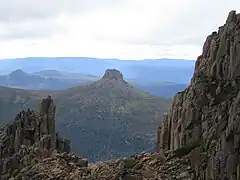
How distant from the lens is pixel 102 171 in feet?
158

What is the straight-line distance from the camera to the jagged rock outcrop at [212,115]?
42.0 metres

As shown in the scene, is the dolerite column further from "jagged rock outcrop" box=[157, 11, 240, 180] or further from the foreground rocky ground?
the foreground rocky ground

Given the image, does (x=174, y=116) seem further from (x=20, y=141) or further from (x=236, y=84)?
(x=20, y=141)

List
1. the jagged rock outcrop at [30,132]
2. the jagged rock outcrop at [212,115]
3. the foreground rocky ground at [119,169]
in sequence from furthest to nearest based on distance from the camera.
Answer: the jagged rock outcrop at [30,132] → the foreground rocky ground at [119,169] → the jagged rock outcrop at [212,115]

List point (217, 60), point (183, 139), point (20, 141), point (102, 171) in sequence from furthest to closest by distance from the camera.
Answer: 1. point (20, 141)
2. point (217, 60)
3. point (183, 139)
4. point (102, 171)

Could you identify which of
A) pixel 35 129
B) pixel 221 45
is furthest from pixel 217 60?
pixel 35 129

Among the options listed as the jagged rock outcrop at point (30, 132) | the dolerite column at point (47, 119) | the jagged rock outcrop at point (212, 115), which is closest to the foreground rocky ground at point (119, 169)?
the jagged rock outcrop at point (212, 115)

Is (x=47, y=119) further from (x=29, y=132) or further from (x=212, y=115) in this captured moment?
(x=212, y=115)

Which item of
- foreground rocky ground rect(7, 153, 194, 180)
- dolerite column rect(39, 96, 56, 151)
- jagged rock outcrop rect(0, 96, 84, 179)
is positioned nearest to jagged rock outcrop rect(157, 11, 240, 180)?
foreground rocky ground rect(7, 153, 194, 180)

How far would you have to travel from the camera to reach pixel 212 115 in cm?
5338

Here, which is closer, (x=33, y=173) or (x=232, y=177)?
(x=232, y=177)

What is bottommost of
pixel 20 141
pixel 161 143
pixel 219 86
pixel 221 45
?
pixel 20 141

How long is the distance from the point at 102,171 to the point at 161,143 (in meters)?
17.9

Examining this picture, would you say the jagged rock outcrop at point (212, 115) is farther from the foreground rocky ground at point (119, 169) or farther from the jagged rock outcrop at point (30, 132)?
the jagged rock outcrop at point (30, 132)
